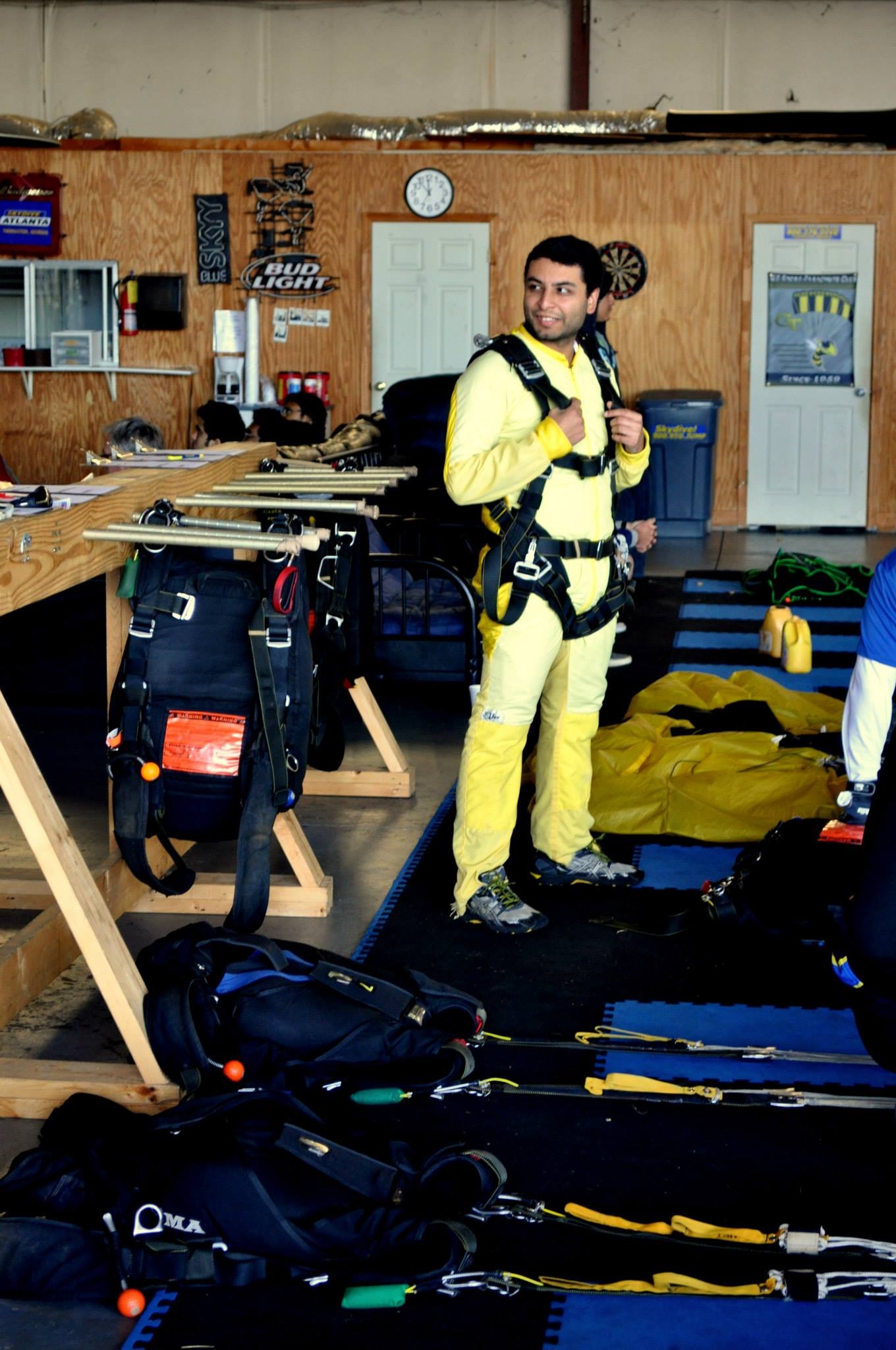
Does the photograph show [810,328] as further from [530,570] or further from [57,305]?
[530,570]

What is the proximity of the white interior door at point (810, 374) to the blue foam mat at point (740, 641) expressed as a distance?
484cm

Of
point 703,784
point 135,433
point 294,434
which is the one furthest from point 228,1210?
point 294,434

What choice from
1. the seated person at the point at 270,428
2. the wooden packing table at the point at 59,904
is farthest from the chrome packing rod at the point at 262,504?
the seated person at the point at 270,428

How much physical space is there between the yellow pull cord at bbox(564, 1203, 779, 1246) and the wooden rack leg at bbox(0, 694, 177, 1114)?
2.99 feet

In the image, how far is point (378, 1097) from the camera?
287 centimetres

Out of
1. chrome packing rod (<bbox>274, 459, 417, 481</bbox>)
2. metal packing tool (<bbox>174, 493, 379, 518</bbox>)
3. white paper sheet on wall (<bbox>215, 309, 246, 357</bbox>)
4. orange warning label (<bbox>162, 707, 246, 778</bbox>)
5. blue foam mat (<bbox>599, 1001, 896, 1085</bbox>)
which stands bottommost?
blue foam mat (<bbox>599, 1001, 896, 1085</bbox>)

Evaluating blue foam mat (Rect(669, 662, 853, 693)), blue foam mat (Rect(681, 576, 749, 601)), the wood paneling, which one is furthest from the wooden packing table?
the wood paneling

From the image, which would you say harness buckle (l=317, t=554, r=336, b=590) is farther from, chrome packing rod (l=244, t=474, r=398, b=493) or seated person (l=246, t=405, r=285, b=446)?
seated person (l=246, t=405, r=285, b=446)

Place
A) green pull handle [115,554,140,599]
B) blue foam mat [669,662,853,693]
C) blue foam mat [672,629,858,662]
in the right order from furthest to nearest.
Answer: blue foam mat [672,629,858,662], blue foam mat [669,662,853,693], green pull handle [115,554,140,599]

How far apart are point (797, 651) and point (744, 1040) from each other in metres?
3.88

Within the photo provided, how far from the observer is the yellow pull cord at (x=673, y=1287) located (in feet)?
7.54

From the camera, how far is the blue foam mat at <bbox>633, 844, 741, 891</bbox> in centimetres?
421

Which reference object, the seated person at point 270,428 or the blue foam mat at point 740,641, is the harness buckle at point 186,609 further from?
the seated person at point 270,428

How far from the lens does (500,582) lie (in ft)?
12.2
